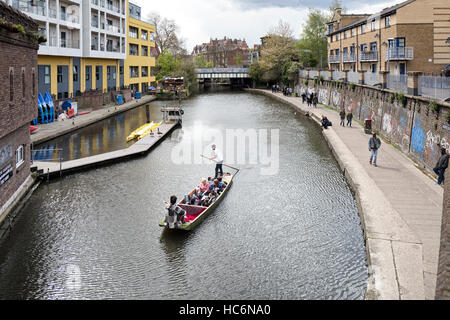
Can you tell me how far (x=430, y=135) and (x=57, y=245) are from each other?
15805 mm

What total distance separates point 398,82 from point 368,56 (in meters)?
23.6

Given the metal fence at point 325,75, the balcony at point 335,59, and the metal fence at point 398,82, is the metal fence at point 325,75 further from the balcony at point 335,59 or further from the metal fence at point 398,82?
the metal fence at point 398,82

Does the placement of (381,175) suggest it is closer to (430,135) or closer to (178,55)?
(430,135)

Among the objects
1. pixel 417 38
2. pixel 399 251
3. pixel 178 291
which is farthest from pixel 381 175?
pixel 417 38

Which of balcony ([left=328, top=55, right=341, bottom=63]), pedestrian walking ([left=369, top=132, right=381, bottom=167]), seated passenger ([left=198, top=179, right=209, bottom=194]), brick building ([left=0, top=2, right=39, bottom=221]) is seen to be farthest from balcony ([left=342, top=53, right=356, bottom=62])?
brick building ([left=0, top=2, right=39, bottom=221])

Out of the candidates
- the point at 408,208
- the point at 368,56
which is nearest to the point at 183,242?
the point at 408,208

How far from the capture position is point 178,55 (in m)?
93.9

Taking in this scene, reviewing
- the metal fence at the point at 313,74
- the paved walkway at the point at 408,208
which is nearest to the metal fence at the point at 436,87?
the paved walkway at the point at 408,208

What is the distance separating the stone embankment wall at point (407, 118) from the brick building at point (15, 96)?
16.1 meters

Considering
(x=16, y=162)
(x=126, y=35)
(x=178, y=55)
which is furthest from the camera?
(x=178, y=55)

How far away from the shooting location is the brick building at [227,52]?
15012 centimetres

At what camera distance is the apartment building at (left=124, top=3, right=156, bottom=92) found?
66.1 metres

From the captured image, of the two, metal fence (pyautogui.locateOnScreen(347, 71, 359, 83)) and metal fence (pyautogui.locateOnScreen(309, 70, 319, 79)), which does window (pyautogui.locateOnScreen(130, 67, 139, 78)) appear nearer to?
metal fence (pyautogui.locateOnScreen(309, 70, 319, 79))

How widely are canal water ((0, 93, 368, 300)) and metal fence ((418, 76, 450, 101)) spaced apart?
547 cm
